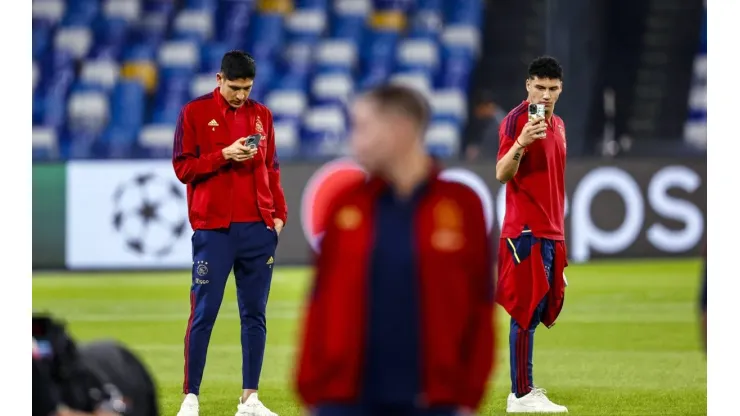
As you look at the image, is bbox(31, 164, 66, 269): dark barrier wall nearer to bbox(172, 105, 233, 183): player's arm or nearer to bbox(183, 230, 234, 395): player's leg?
bbox(172, 105, 233, 183): player's arm

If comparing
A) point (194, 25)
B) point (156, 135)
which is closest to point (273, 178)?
point (156, 135)

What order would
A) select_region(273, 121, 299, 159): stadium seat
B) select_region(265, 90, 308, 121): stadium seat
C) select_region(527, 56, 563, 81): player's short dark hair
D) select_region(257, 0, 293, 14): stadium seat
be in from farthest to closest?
select_region(257, 0, 293, 14): stadium seat < select_region(265, 90, 308, 121): stadium seat < select_region(273, 121, 299, 159): stadium seat < select_region(527, 56, 563, 81): player's short dark hair

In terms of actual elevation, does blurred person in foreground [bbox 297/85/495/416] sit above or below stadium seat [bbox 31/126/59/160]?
below

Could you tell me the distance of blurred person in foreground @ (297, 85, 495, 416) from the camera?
347cm

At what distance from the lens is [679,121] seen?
806 inches

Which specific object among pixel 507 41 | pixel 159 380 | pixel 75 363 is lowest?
pixel 159 380

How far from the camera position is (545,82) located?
7145mm

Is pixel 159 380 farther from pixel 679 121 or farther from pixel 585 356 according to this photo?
pixel 679 121

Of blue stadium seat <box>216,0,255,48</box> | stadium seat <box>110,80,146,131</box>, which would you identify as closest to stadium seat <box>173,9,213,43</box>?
blue stadium seat <box>216,0,255,48</box>

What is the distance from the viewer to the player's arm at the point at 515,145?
6.89 m

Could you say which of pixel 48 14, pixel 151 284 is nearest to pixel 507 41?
pixel 48 14

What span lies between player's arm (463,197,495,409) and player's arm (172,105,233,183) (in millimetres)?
3349
